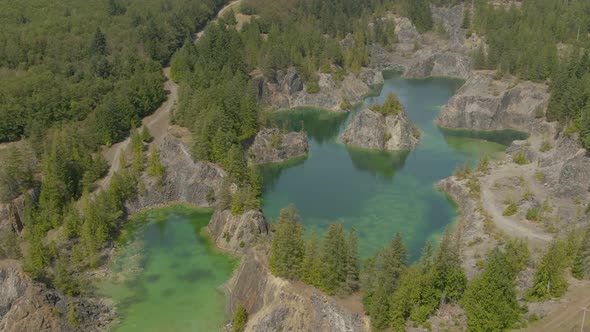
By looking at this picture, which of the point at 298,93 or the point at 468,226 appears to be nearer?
the point at 468,226

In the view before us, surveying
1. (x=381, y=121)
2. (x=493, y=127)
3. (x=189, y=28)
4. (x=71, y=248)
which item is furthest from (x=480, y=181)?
(x=189, y=28)

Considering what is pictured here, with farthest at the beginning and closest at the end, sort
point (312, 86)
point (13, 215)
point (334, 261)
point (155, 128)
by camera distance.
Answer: point (312, 86) < point (155, 128) < point (13, 215) < point (334, 261)

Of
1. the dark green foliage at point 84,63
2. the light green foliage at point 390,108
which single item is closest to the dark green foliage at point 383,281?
the dark green foliage at point 84,63

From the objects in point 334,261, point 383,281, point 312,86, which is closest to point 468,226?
point 383,281

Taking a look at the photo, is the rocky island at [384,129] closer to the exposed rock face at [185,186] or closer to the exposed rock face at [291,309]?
the exposed rock face at [185,186]

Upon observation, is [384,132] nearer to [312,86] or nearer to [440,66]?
[312,86]

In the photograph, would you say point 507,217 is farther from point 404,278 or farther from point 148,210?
point 148,210

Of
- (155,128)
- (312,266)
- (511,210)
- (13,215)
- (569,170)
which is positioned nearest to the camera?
(312,266)
